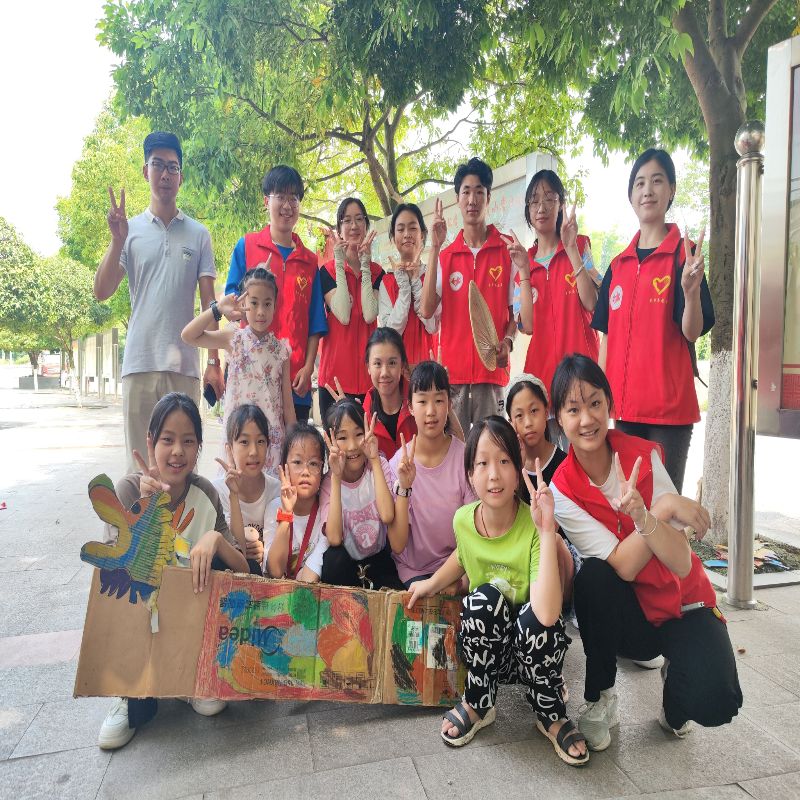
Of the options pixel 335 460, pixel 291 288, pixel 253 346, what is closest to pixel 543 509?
pixel 335 460

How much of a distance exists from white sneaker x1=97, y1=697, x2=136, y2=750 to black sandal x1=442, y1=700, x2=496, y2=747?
3.30 feet

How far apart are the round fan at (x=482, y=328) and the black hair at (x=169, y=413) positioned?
1.41m

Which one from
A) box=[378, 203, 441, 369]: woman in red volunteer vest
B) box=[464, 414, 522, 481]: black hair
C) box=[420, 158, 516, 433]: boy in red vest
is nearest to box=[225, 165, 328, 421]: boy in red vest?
Answer: box=[378, 203, 441, 369]: woman in red volunteer vest

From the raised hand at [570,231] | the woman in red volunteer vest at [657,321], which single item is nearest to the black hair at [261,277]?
the raised hand at [570,231]

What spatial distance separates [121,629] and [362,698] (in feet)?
2.66

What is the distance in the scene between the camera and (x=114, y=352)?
2567 centimetres

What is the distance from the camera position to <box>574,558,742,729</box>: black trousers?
5.99 feet

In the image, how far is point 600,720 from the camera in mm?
1924

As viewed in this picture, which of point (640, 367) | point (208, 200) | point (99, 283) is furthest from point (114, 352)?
point (640, 367)

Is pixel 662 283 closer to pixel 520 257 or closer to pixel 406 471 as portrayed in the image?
pixel 520 257

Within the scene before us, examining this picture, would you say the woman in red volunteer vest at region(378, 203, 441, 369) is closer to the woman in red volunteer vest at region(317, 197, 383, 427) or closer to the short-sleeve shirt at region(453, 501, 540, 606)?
the woman in red volunteer vest at region(317, 197, 383, 427)

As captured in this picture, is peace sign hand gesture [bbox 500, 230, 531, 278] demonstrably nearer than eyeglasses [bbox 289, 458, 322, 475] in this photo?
No

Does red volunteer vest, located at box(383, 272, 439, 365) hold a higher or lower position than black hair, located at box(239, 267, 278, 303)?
lower

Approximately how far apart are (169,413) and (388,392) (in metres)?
0.99
